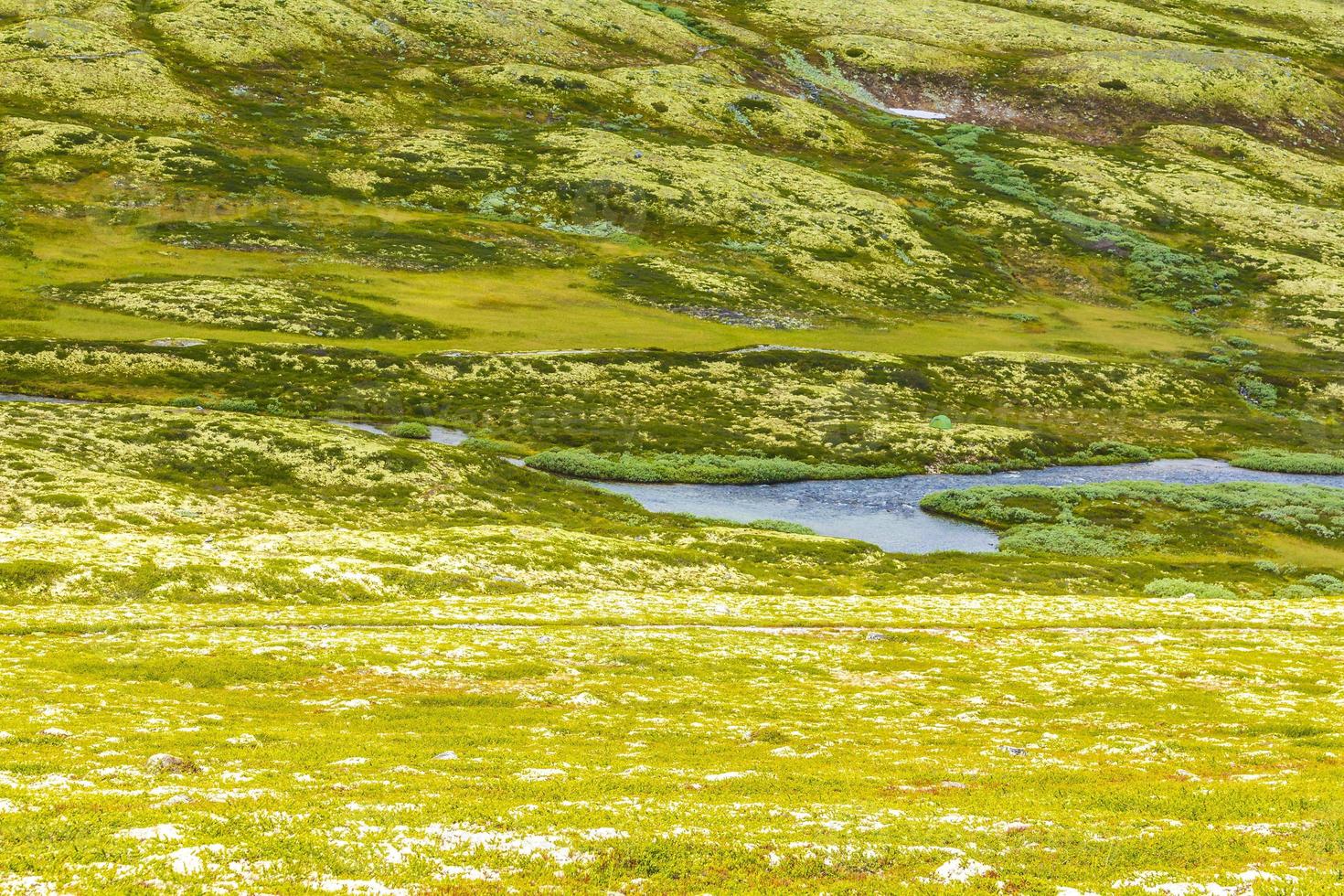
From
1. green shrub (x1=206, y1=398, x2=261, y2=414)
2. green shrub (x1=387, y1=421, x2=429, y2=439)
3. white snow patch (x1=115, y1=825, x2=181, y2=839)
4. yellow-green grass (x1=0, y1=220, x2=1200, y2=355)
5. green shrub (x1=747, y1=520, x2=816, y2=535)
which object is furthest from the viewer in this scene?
yellow-green grass (x1=0, y1=220, x2=1200, y2=355)

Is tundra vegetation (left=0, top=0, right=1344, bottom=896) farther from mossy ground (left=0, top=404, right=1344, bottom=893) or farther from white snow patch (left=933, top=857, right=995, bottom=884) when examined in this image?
white snow patch (left=933, top=857, right=995, bottom=884)

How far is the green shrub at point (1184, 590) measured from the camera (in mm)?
69125

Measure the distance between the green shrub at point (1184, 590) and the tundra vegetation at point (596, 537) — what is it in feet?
1.68

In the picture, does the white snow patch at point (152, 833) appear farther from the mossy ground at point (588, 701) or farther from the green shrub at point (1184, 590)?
the green shrub at point (1184, 590)

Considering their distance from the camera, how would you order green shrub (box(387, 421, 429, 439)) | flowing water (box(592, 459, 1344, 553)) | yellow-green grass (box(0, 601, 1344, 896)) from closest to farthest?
yellow-green grass (box(0, 601, 1344, 896))
flowing water (box(592, 459, 1344, 553))
green shrub (box(387, 421, 429, 439))

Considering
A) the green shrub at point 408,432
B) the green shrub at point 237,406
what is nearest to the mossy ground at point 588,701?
the green shrub at point 237,406

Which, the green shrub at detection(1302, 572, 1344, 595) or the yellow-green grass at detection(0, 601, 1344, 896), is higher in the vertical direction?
the yellow-green grass at detection(0, 601, 1344, 896)

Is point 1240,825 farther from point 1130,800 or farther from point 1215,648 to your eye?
point 1215,648

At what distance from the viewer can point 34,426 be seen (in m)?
74.6

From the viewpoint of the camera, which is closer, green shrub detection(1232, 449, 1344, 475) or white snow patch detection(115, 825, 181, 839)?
white snow patch detection(115, 825, 181, 839)

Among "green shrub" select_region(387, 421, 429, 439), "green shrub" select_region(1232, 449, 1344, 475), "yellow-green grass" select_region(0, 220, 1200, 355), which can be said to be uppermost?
"yellow-green grass" select_region(0, 220, 1200, 355)

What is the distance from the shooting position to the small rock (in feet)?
73.9

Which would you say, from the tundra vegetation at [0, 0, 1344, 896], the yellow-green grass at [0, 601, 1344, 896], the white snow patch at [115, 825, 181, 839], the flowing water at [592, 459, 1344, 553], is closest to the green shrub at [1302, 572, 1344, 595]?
the tundra vegetation at [0, 0, 1344, 896]

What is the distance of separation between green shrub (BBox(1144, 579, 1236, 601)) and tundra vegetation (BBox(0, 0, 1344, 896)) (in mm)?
511
